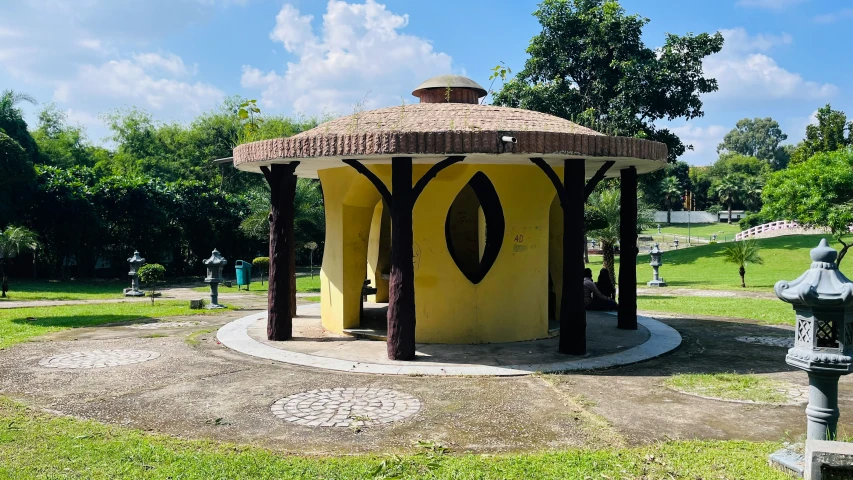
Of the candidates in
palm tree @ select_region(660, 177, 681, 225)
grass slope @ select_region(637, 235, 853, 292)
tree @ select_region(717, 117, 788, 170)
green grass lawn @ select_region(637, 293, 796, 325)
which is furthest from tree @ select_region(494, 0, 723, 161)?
tree @ select_region(717, 117, 788, 170)

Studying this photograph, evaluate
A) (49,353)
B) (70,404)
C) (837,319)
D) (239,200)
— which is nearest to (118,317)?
(49,353)

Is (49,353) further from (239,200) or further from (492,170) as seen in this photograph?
(239,200)

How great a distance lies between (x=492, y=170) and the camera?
33.2 ft

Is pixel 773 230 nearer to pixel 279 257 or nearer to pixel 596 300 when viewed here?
pixel 596 300

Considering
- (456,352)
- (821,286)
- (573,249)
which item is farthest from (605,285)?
(821,286)

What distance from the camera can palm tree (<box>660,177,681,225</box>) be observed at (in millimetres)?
72188

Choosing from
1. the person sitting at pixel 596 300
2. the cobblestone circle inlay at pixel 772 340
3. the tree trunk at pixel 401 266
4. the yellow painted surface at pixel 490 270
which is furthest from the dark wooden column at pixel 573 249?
the person sitting at pixel 596 300

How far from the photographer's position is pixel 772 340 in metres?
11.2

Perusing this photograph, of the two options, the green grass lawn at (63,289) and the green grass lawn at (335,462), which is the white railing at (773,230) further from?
the green grass lawn at (335,462)

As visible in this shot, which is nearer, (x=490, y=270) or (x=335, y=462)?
(x=335, y=462)

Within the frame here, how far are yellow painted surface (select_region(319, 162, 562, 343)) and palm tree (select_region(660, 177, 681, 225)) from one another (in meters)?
64.8

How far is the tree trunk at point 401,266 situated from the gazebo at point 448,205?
0.01 m

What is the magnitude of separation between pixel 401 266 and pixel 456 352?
1657 mm

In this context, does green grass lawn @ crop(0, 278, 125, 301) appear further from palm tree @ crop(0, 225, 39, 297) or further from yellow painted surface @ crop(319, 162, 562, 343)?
yellow painted surface @ crop(319, 162, 562, 343)
